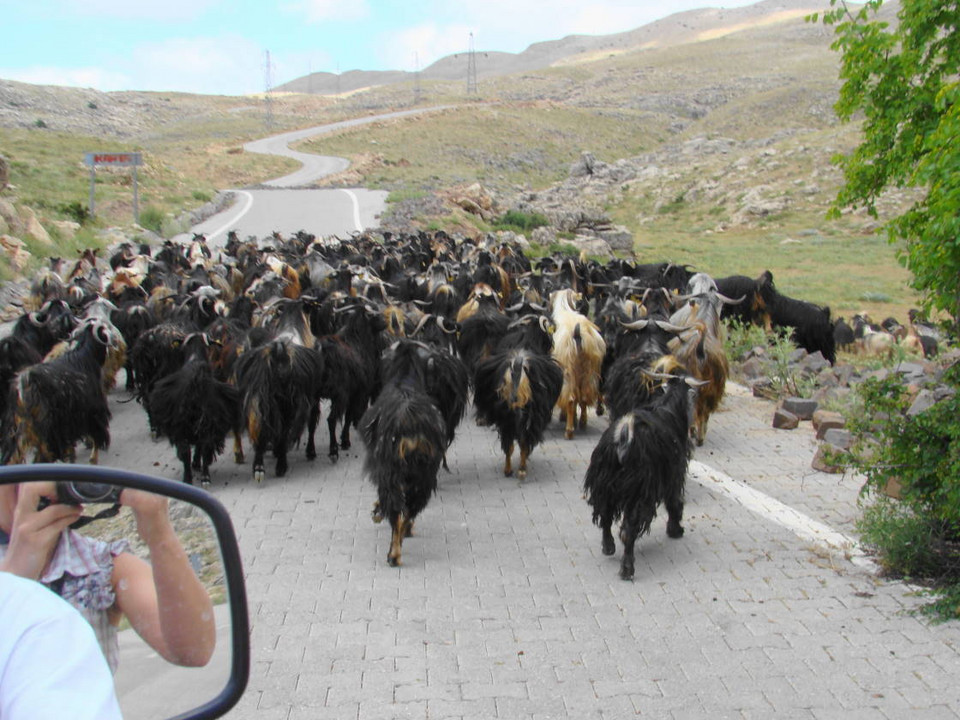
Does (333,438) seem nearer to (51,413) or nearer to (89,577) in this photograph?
(51,413)

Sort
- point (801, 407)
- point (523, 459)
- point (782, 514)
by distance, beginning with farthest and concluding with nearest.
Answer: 1. point (801, 407)
2. point (523, 459)
3. point (782, 514)

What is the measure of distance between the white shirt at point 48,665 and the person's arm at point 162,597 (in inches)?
13.0

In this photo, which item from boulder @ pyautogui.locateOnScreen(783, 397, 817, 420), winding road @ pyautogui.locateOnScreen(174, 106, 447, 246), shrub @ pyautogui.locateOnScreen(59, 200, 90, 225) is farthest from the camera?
winding road @ pyautogui.locateOnScreen(174, 106, 447, 246)

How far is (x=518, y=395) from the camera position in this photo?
894 cm

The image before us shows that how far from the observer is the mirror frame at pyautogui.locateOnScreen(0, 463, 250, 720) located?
176cm

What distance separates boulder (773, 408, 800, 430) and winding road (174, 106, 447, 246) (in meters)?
16.9

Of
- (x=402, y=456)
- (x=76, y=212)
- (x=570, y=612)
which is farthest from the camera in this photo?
(x=76, y=212)

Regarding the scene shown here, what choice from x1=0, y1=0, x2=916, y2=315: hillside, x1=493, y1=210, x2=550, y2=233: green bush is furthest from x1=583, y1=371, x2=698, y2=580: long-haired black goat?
x1=493, y1=210, x2=550, y2=233: green bush

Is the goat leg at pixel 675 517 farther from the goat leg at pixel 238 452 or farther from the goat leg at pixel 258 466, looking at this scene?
the goat leg at pixel 238 452

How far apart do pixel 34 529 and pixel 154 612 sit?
0.98 ft

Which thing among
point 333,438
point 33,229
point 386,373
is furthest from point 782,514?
point 33,229

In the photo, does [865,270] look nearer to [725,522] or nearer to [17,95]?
[725,522]

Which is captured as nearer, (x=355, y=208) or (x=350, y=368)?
(x=350, y=368)

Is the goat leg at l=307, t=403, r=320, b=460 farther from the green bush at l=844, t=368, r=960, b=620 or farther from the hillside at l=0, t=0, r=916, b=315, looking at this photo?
the hillside at l=0, t=0, r=916, b=315
